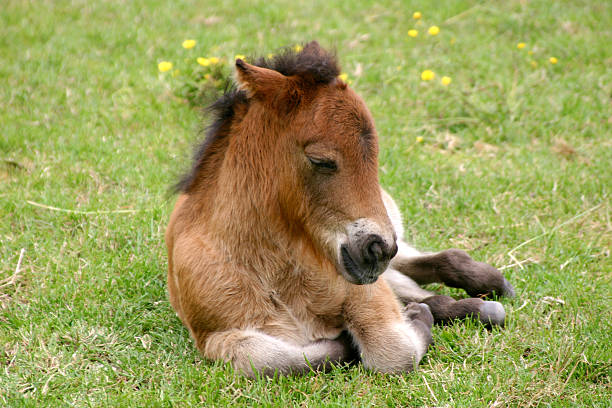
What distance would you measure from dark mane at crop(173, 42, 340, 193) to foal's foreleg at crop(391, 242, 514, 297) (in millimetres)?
1742

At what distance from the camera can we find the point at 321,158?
342 cm

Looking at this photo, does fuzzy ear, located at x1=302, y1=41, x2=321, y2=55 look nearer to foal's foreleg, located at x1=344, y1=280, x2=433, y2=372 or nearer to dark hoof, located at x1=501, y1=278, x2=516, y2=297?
foal's foreleg, located at x1=344, y1=280, x2=433, y2=372

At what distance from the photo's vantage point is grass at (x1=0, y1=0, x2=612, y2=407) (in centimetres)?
372

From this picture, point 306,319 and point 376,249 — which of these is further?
point 306,319

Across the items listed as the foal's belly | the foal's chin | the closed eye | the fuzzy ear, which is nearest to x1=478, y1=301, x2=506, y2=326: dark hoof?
the foal's belly

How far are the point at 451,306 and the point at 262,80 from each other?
1.99 meters

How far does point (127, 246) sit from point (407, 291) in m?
2.27

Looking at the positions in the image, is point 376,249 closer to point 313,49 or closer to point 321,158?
point 321,158

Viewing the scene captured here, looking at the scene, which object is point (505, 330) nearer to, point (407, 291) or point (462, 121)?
point (407, 291)

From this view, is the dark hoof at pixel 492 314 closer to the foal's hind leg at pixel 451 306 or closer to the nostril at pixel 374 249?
the foal's hind leg at pixel 451 306

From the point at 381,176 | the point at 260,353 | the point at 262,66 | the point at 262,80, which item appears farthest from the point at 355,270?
the point at 381,176

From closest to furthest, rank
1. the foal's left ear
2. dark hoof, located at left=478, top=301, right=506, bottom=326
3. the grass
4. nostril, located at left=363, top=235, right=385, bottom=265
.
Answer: nostril, located at left=363, top=235, right=385, bottom=265
the foal's left ear
the grass
dark hoof, located at left=478, top=301, right=506, bottom=326

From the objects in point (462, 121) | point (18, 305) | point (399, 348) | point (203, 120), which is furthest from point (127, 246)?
point (462, 121)

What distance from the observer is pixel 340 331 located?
13.3 ft
